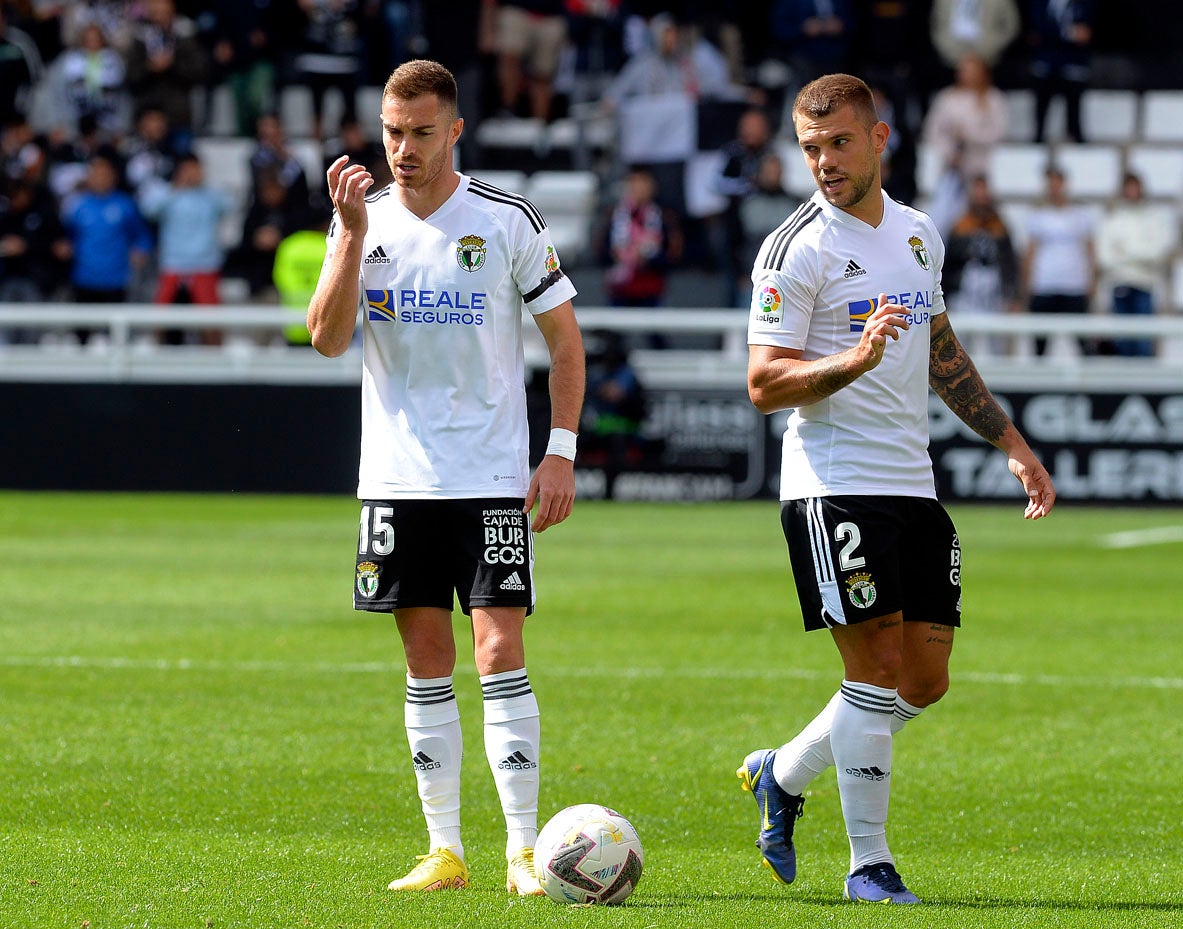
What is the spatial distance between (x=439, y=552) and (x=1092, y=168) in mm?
18873

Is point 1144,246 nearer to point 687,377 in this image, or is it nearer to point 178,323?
point 687,377

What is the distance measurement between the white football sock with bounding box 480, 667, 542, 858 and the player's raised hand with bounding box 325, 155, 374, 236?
4.20 feet

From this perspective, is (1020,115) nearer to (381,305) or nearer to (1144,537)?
(1144,537)

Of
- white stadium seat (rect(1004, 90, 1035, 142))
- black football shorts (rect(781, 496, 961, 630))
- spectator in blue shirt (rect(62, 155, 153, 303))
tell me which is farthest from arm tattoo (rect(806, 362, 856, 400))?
white stadium seat (rect(1004, 90, 1035, 142))

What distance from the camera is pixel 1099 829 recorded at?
6.03 meters

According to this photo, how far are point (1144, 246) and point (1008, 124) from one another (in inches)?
163

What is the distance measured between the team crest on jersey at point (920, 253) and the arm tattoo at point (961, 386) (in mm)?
289

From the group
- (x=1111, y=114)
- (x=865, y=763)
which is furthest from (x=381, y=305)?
(x=1111, y=114)

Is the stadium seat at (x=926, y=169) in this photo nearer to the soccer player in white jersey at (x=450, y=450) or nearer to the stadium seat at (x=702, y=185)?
the stadium seat at (x=702, y=185)

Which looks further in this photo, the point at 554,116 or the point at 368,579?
the point at 554,116

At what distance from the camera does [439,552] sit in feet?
17.2

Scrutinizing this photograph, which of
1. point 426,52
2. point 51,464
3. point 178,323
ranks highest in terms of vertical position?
point 426,52

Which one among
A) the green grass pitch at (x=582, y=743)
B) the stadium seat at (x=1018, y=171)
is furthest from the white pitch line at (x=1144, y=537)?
the stadium seat at (x=1018, y=171)

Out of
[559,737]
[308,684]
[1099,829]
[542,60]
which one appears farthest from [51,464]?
[1099,829]
